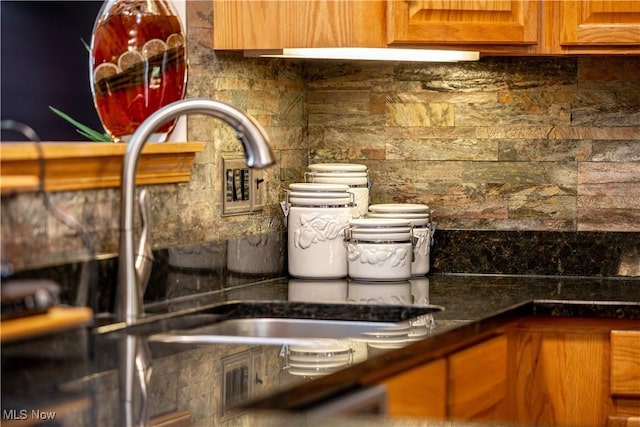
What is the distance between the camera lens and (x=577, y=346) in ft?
8.16

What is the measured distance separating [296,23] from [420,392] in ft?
3.13

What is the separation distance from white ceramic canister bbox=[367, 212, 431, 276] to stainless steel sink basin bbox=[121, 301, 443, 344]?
0.50 meters

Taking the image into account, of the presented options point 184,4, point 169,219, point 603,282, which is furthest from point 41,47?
point 603,282

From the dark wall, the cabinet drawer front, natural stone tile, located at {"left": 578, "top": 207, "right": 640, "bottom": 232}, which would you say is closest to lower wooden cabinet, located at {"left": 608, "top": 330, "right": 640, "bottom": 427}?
the cabinet drawer front

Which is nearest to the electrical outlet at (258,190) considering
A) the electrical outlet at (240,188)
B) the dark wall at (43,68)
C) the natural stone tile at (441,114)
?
the electrical outlet at (240,188)

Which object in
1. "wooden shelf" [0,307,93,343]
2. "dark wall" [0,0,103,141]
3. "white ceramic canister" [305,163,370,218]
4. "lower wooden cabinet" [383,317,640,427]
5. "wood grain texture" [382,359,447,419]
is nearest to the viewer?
"wooden shelf" [0,307,93,343]

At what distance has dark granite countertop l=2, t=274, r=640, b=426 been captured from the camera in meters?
1.57

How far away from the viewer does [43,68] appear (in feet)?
10.9

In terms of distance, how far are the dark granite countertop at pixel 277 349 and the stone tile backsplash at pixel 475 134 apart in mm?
201

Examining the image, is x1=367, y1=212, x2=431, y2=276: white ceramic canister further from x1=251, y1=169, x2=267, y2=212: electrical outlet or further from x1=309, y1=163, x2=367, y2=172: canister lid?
x1=251, y1=169, x2=267, y2=212: electrical outlet

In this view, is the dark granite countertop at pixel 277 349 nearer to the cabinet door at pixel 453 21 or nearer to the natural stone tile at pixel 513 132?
the natural stone tile at pixel 513 132

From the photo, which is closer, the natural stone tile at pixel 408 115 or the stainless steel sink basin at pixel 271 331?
the stainless steel sink basin at pixel 271 331

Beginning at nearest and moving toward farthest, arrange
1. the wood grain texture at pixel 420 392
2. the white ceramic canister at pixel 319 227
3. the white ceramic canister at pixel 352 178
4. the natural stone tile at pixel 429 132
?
the wood grain texture at pixel 420 392
the white ceramic canister at pixel 319 227
the white ceramic canister at pixel 352 178
the natural stone tile at pixel 429 132

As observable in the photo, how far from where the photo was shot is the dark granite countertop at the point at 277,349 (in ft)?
5.15
